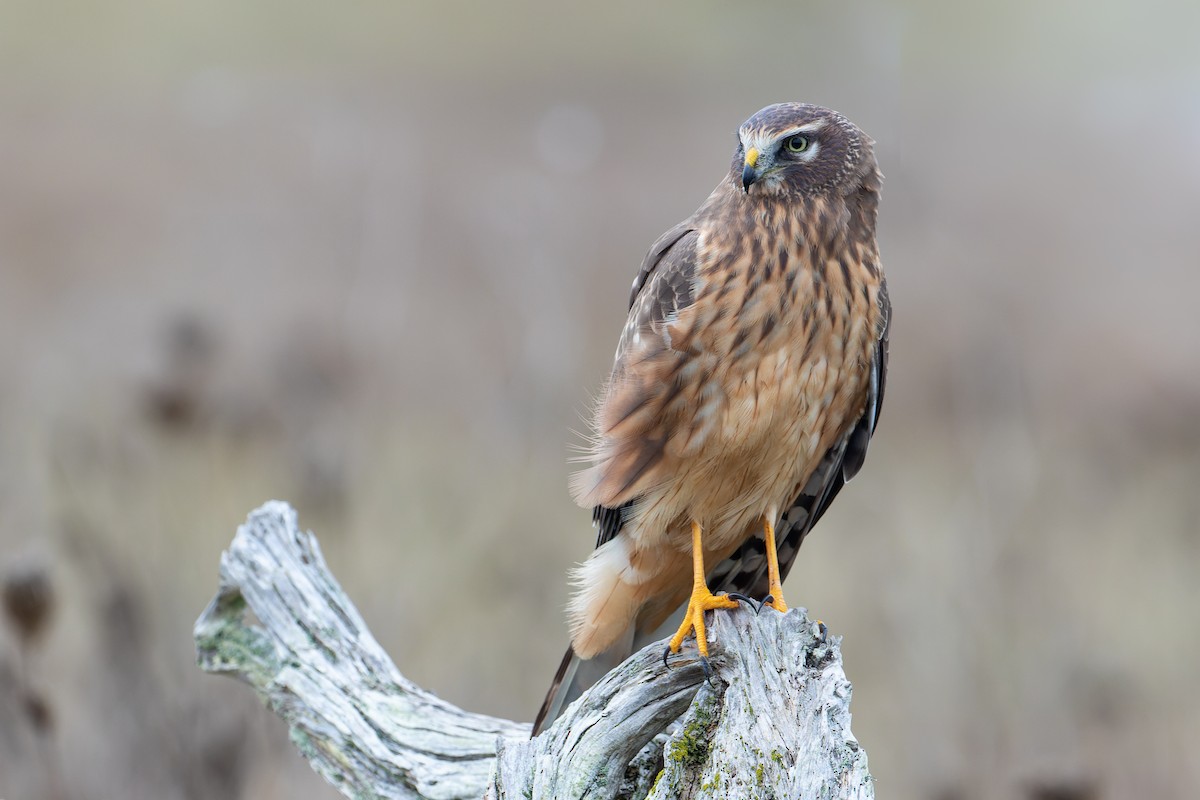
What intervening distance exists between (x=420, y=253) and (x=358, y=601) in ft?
27.0

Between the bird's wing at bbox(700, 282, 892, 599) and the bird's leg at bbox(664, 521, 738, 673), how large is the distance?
425 mm

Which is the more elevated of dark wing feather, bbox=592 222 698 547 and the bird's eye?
the bird's eye

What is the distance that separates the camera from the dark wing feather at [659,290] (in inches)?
141

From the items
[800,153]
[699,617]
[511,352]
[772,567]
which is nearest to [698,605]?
[699,617]

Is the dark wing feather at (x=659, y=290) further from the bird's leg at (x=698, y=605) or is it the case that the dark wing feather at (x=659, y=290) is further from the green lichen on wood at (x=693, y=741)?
the green lichen on wood at (x=693, y=741)

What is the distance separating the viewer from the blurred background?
5016mm

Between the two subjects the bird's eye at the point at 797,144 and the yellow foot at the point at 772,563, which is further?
the yellow foot at the point at 772,563

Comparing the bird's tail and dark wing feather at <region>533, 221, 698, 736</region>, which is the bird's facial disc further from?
the bird's tail

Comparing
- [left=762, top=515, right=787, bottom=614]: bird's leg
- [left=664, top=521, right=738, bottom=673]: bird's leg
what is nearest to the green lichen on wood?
[left=664, top=521, right=738, bottom=673]: bird's leg

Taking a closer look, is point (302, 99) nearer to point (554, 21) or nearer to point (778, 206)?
point (554, 21)

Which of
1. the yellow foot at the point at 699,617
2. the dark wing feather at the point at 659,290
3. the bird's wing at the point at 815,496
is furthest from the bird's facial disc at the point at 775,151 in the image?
the yellow foot at the point at 699,617

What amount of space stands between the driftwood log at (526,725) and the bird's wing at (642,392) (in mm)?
611

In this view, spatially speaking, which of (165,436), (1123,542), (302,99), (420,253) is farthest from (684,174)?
(165,436)

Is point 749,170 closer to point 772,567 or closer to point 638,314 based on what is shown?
point 638,314
